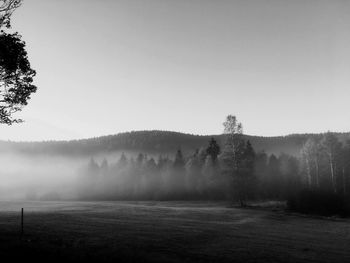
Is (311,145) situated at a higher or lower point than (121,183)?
higher

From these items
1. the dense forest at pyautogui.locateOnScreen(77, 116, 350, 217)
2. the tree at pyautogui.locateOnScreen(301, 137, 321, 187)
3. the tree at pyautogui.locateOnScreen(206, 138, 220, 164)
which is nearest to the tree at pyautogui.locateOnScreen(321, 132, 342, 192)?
the dense forest at pyautogui.locateOnScreen(77, 116, 350, 217)

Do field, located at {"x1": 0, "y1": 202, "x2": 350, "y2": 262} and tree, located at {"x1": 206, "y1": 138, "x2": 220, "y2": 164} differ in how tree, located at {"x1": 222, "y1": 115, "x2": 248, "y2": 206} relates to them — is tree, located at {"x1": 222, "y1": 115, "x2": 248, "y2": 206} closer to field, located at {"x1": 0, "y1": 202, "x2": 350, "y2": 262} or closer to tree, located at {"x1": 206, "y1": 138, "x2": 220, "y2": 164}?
field, located at {"x1": 0, "y1": 202, "x2": 350, "y2": 262}

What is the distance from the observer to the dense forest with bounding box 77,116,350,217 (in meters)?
58.3

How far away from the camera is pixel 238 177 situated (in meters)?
58.6

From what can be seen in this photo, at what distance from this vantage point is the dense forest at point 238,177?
2297 inches

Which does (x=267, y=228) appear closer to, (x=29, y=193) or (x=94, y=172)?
(x=94, y=172)

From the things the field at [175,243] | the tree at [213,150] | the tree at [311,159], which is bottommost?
the field at [175,243]

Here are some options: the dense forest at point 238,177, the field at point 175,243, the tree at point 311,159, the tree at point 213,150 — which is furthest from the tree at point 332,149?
the field at point 175,243

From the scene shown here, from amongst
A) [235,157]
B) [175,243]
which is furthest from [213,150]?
[175,243]

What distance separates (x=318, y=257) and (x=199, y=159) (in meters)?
82.3

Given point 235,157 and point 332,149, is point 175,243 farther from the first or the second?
point 332,149

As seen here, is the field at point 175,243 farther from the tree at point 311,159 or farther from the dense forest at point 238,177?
the tree at point 311,159

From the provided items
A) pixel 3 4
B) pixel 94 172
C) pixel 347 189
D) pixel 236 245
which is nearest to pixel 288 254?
pixel 236 245

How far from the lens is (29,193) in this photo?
11512cm
